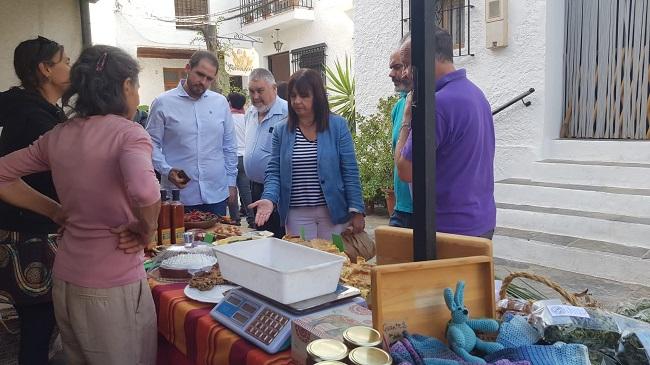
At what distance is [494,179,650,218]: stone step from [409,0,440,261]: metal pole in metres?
4.30

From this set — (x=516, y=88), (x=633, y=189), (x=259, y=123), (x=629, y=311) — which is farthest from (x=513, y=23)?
(x=629, y=311)

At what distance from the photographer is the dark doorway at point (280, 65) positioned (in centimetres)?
1633

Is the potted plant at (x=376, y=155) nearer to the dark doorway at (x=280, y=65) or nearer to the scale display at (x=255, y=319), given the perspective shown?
the scale display at (x=255, y=319)

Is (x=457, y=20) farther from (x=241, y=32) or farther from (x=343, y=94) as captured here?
(x=241, y=32)

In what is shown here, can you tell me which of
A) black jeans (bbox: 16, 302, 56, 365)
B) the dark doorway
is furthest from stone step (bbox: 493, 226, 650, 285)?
the dark doorway

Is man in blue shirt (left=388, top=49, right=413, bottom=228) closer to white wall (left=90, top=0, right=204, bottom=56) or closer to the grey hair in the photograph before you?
the grey hair

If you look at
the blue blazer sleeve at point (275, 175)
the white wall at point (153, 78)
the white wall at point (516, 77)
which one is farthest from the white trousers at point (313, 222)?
the white wall at point (153, 78)

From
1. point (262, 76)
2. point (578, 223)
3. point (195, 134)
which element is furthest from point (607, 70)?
point (195, 134)

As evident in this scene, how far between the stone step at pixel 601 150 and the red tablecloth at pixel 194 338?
16.9 ft

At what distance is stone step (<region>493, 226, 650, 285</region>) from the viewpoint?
420cm

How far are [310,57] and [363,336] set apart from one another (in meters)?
14.4

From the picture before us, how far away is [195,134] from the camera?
3441 millimetres

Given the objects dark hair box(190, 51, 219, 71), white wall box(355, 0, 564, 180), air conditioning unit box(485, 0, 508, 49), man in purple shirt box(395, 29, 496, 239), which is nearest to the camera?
man in purple shirt box(395, 29, 496, 239)

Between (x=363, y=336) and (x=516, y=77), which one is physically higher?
(x=516, y=77)
